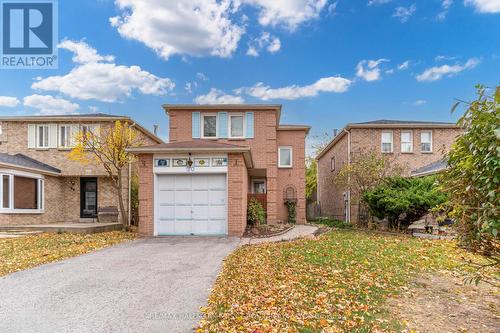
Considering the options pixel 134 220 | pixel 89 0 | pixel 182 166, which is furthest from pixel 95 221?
pixel 89 0

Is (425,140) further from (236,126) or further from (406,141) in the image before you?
(236,126)

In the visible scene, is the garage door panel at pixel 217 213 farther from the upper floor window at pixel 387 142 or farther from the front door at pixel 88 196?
the upper floor window at pixel 387 142

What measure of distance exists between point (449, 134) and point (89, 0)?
2070cm

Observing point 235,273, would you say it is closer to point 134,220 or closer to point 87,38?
point 134,220

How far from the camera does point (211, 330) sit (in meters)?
3.99

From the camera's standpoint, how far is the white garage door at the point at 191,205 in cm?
1281

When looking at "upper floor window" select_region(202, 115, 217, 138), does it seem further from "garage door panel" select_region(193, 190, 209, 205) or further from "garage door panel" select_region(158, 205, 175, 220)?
"garage door panel" select_region(158, 205, 175, 220)

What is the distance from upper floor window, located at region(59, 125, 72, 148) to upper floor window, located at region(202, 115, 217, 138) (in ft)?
24.8

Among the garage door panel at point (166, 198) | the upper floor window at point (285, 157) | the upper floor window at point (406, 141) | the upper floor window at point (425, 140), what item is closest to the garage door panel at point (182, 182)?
the garage door panel at point (166, 198)

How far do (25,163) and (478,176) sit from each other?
18611 mm

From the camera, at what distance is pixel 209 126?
1733 cm

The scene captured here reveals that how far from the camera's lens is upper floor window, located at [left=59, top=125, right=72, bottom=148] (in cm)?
1822

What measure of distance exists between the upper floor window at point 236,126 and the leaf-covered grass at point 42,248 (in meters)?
7.59

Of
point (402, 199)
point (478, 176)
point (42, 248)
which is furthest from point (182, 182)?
point (478, 176)
